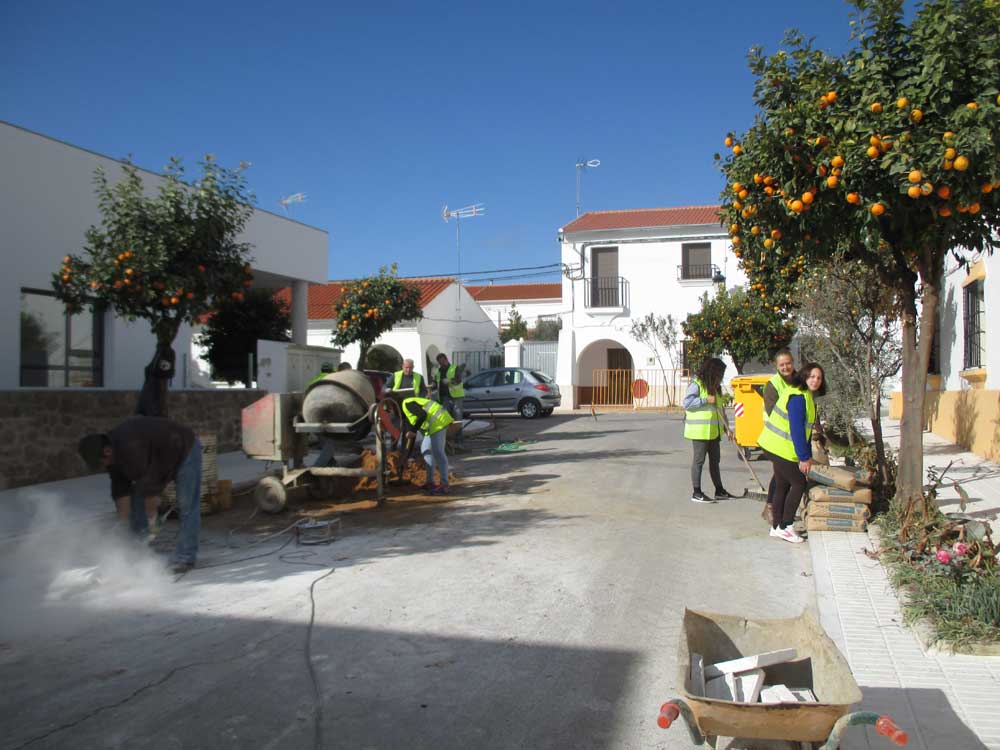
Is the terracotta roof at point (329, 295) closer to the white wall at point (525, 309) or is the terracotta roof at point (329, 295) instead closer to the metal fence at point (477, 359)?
the metal fence at point (477, 359)

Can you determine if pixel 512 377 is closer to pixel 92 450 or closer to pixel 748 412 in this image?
pixel 748 412

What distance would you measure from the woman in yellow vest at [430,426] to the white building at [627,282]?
2080cm

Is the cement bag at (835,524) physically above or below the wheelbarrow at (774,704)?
below

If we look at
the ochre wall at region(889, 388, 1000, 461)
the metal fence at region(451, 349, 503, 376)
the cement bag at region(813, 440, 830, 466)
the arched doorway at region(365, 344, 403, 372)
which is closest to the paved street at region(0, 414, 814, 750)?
the cement bag at region(813, 440, 830, 466)

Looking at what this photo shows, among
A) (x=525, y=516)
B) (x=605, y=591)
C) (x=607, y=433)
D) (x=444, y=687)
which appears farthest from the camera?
(x=607, y=433)

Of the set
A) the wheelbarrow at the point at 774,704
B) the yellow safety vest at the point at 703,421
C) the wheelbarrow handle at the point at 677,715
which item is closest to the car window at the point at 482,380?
the yellow safety vest at the point at 703,421

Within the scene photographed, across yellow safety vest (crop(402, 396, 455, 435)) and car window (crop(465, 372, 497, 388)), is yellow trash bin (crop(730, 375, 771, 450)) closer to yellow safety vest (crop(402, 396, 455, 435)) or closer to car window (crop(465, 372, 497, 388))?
yellow safety vest (crop(402, 396, 455, 435))

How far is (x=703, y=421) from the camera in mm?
8719

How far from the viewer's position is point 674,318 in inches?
1180

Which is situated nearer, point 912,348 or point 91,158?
point 912,348

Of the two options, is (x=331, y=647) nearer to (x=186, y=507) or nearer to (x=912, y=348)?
(x=186, y=507)

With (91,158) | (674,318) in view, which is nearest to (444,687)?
(91,158)

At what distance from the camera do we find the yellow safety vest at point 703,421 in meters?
8.71

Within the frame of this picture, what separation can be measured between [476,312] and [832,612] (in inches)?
1319
